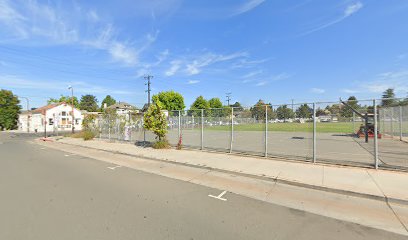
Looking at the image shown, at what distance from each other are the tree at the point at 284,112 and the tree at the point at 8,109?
226 feet

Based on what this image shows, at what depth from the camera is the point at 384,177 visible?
704 centimetres

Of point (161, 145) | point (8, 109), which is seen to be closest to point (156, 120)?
point (161, 145)

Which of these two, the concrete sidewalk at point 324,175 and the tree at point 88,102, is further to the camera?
the tree at point 88,102

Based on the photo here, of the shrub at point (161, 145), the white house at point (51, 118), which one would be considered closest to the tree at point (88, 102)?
the white house at point (51, 118)

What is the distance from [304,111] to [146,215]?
8.62 metres

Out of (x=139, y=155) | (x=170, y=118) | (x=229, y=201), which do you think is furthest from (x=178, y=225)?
(x=170, y=118)

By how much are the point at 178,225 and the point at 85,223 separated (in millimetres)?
1748

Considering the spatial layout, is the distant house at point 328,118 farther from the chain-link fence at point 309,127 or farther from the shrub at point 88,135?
the shrub at point 88,135

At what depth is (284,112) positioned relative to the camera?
37.1ft

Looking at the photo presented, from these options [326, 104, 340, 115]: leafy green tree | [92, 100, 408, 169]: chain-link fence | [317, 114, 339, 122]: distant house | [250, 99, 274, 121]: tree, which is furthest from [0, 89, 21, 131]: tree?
[326, 104, 340, 115]: leafy green tree

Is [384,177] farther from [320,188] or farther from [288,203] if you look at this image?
[288,203]

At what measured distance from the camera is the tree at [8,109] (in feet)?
182

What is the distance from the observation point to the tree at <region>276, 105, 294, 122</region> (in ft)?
36.4

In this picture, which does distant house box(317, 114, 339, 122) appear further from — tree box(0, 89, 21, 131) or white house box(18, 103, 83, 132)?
tree box(0, 89, 21, 131)
